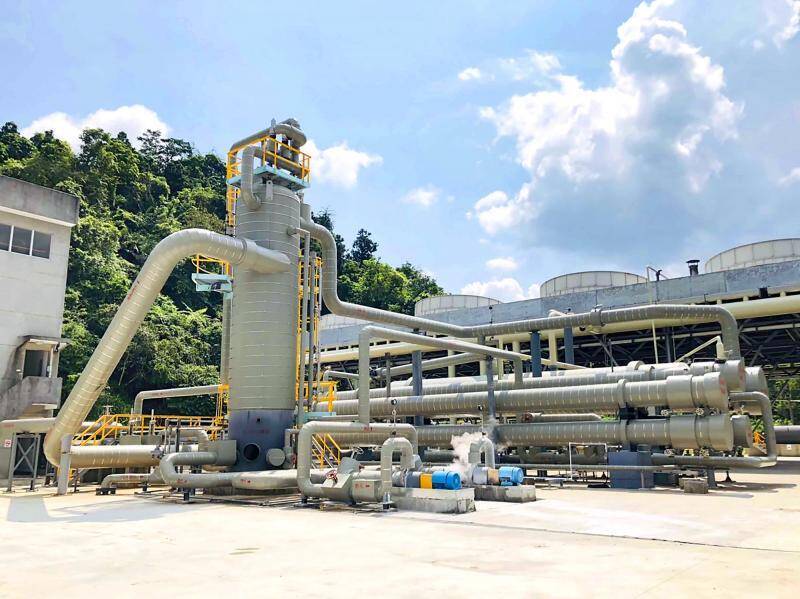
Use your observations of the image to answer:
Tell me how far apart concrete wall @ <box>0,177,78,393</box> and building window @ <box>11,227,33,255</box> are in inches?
10.7

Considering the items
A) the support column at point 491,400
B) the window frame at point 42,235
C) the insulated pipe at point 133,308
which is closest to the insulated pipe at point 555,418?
the support column at point 491,400

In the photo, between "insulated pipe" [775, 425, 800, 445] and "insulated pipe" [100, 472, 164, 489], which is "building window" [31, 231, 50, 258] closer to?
"insulated pipe" [100, 472, 164, 489]

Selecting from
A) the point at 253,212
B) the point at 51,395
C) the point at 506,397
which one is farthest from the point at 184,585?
the point at 51,395

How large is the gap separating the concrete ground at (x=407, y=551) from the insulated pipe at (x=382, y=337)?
204 inches

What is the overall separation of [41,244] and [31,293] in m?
2.79

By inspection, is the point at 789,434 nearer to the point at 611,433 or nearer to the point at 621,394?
the point at 611,433

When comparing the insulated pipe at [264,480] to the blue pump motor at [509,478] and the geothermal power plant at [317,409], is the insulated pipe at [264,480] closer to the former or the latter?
the geothermal power plant at [317,409]

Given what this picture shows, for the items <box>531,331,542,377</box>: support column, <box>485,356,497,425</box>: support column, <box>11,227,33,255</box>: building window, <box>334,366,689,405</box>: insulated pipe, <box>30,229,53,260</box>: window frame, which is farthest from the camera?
<box>30,229,53,260</box>: window frame

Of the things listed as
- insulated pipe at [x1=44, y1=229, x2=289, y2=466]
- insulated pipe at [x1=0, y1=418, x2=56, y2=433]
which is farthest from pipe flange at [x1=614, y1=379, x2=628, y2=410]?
insulated pipe at [x1=0, y1=418, x2=56, y2=433]

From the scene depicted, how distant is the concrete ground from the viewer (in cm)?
834

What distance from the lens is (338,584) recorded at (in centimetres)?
852

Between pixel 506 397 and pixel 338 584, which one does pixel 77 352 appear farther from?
pixel 338 584

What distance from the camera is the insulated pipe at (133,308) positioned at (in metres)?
19.8

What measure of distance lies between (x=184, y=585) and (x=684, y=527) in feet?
35.0
